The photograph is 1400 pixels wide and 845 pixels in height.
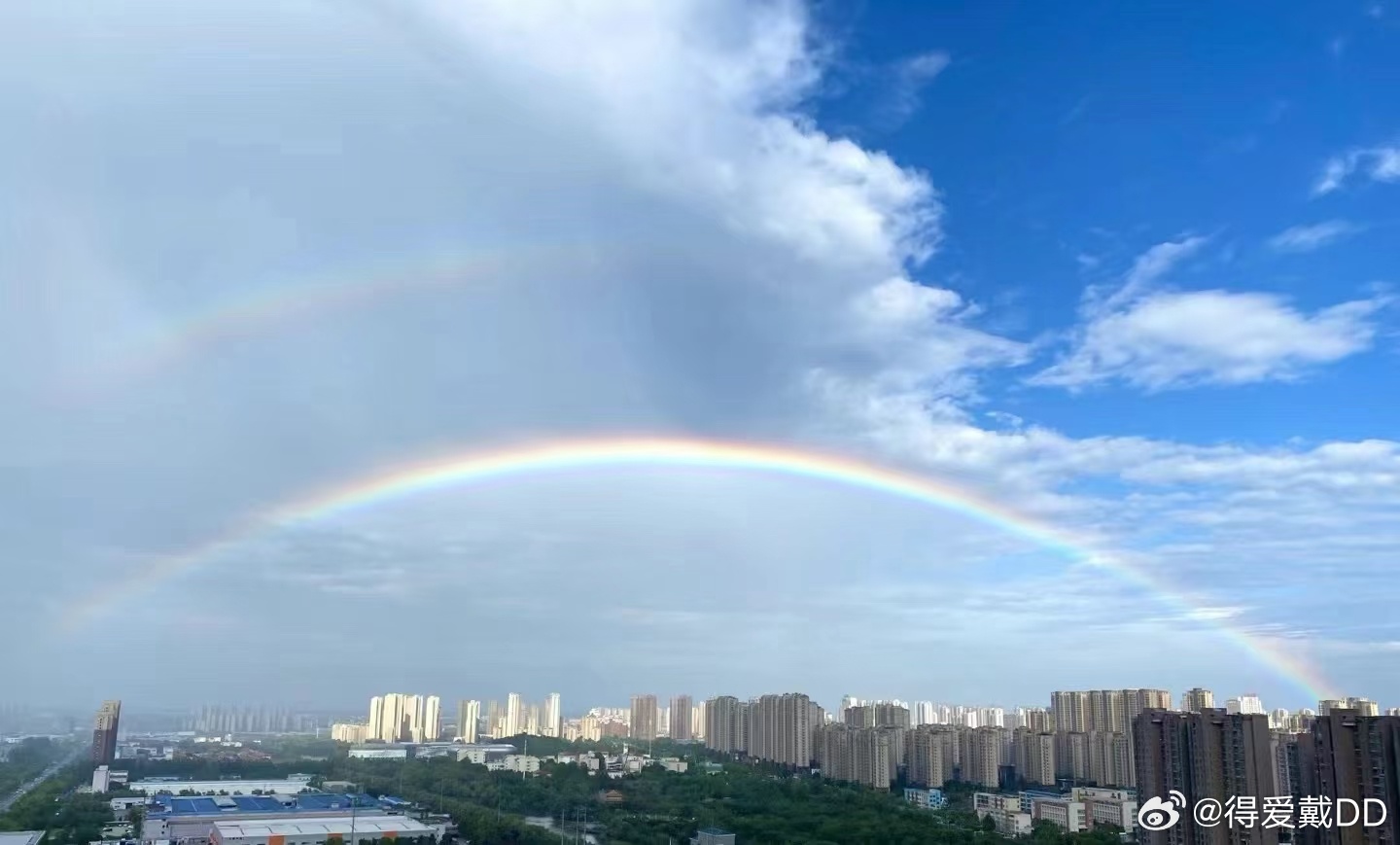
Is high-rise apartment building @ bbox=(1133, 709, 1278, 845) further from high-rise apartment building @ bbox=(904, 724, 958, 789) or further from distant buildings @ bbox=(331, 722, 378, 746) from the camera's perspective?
distant buildings @ bbox=(331, 722, 378, 746)

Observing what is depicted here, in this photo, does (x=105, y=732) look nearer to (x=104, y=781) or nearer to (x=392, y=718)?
(x=104, y=781)

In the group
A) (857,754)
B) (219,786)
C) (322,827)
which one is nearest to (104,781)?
(219,786)

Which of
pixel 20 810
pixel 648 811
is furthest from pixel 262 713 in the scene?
pixel 648 811

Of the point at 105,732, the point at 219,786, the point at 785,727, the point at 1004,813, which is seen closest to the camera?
the point at 1004,813

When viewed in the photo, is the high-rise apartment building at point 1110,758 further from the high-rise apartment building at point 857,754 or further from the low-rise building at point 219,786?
the low-rise building at point 219,786

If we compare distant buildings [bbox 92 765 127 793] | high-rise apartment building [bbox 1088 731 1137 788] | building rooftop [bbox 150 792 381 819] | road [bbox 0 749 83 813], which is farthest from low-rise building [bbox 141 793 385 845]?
high-rise apartment building [bbox 1088 731 1137 788]

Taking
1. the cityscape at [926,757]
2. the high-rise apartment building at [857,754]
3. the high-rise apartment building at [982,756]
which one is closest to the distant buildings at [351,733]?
the cityscape at [926,757]
